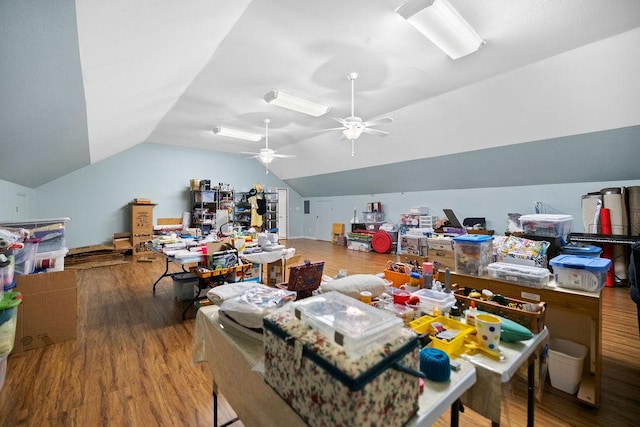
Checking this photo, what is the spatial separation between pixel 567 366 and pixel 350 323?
2020mm

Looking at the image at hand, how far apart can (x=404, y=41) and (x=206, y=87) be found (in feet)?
9.36

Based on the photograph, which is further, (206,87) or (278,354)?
(206,87)

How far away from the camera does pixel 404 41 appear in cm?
286

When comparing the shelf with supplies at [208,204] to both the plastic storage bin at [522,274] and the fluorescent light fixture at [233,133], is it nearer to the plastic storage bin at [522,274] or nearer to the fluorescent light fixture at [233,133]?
the fluorescent light fixture at [233,133]

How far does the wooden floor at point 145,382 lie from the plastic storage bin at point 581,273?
804 millimetres

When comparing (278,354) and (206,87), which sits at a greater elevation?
(206,87)

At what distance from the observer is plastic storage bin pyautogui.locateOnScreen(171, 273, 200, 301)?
3.49 meters

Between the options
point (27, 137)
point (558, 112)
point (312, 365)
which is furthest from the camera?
point (558, 112)

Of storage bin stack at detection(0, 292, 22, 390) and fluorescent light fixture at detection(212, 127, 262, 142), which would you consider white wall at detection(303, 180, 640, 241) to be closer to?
fluorescent light fixture at detection(212, 127, 262, 142)

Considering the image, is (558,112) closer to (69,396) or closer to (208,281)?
(208,281)

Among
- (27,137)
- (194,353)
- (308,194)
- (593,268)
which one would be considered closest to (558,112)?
(593,268)

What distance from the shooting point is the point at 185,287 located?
3.50m

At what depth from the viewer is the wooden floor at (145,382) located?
160 centimetres

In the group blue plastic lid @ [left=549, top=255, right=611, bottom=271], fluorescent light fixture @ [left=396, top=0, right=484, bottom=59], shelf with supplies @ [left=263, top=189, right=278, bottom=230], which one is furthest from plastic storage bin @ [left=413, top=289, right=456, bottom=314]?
shelf with supplies @ [left=263, top=189, right=278, bottom=230]
